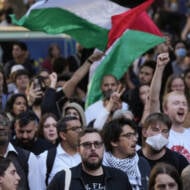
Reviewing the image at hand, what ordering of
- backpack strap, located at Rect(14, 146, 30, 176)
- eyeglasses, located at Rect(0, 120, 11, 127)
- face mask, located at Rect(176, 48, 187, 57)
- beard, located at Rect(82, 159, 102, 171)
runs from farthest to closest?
face mask, located at Rect(176, 48, 187, 57), backpack strap, located at Rect(14, 146, 30, 176), eyeglasses, located at Rect(0, 120, 11, 127), beard, located at Rect(82, 159, 102, 171)

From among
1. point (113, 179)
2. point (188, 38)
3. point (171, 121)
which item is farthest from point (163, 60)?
point (188, 38)

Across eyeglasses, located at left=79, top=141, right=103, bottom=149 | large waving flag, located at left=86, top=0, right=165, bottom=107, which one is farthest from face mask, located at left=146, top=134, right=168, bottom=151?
large waving flag, located at left=86, top=0, right=165, bottom=107

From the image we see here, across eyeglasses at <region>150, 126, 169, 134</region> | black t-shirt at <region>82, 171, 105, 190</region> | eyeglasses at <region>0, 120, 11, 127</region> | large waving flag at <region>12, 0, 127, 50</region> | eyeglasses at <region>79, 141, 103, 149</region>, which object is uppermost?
large waving flag at <region>12, 0, 127, 50</region>

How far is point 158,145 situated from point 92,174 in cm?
115

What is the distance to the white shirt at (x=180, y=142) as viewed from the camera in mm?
12282

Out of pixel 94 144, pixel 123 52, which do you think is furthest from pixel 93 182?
pixel 123 52

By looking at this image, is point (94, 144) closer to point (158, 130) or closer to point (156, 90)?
point (158, 130)

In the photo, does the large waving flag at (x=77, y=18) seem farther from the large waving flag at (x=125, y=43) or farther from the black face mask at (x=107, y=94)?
the black face mask at (x=107, y=94)

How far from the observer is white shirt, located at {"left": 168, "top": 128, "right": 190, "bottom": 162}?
484 inches

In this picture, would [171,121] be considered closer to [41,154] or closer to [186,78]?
[41,154]

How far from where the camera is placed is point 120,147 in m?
11.2

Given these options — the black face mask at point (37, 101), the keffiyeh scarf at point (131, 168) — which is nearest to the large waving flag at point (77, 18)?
the black face mask at point (37, 101)

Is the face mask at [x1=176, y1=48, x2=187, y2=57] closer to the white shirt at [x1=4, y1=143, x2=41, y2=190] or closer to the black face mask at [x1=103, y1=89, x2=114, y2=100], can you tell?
the black face mask at [x1=103, y1=89, x2=114, y2=100]

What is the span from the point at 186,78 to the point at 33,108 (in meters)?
2.38
